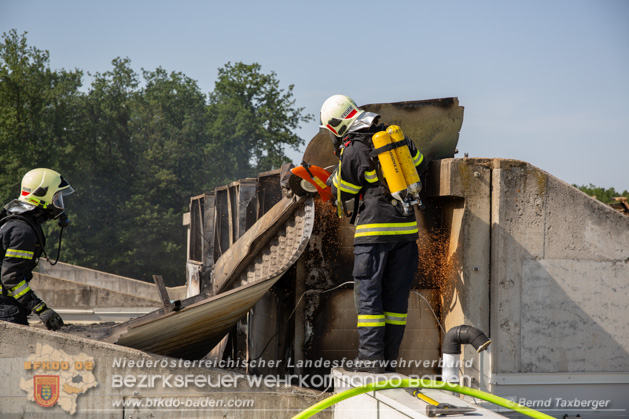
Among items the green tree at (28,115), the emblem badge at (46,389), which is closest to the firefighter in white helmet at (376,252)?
the emblem badge at (46,389)

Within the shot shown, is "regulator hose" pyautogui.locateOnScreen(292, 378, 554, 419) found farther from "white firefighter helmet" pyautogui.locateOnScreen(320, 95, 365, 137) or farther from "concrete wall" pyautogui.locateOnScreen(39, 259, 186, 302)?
"concrete wall" pyautogui.locateOnScreen(39, 259, 186, 302)

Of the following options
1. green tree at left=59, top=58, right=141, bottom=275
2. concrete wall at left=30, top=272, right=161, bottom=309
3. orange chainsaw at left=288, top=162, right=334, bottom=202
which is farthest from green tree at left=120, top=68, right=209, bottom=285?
orange chainsaw at left=288, top=162, right=334, bottom=202


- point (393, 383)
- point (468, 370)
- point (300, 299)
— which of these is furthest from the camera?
point (300, 299)

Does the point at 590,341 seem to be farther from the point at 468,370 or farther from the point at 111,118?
the point at 111,118

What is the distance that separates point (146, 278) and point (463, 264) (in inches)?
1332

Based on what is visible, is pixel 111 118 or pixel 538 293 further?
pixel 111 118

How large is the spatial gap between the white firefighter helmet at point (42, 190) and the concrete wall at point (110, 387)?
1.39 m

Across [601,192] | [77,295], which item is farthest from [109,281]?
[601,192]

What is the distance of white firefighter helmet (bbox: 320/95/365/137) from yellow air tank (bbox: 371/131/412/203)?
41 centimetres

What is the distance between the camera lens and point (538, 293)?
16.6 ft

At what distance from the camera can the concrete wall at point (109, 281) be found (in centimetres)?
1916

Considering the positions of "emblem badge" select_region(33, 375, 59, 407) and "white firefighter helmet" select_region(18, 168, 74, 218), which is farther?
"white firefighter helmet" select_region(18, 168, 74, 218)

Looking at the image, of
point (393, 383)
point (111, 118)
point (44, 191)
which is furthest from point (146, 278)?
point (393, 383)

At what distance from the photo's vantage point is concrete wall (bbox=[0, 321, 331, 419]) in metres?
4.52
